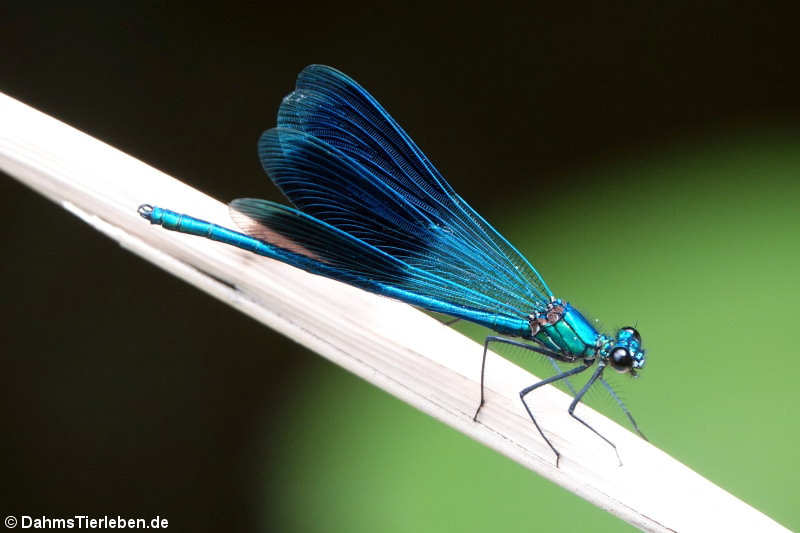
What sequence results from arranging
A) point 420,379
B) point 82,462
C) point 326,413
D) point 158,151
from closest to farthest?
1. point 420,379
2. point 326,413
3. point 82,462
4. point 158,151

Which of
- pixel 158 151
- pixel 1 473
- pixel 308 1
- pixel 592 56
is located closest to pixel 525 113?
pixel 592 56

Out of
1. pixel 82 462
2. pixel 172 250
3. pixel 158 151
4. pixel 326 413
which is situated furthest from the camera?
pixel 158 151

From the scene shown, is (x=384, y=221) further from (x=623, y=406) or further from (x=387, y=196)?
(x=623, y=406)

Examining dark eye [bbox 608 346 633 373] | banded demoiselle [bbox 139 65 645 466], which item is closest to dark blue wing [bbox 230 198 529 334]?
banded demoiselle [bbox 139 65 645 466]

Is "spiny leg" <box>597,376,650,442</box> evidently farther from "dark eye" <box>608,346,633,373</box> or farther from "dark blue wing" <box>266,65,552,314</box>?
"dark blue wing" <box>266,65,552,314</box>

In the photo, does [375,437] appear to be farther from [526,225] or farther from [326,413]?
[526,225]

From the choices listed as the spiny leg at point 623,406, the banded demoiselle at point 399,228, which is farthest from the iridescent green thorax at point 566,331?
the spiny leg at point 623,406

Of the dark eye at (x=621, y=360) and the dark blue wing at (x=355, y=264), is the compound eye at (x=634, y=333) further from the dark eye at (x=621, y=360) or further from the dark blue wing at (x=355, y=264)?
the dark blue wing at (x=355, y=264)
